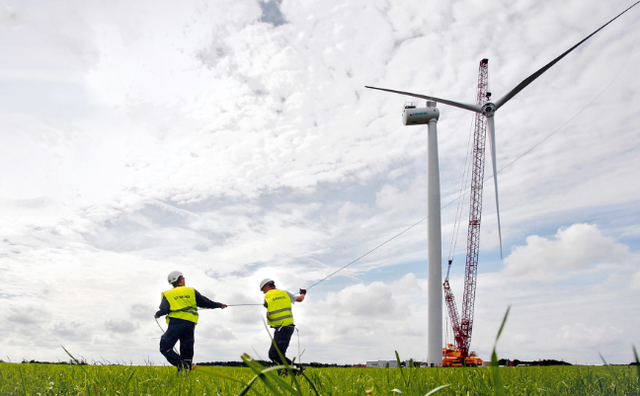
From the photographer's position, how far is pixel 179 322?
12586mm

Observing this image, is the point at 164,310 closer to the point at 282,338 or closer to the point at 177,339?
the point at 177,339

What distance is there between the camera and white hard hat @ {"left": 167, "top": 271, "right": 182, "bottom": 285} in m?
13.9

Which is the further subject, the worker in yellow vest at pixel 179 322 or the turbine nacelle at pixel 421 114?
the turbine nacelle at pixel 421 114

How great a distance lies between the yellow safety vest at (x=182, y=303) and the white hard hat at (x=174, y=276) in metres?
0.93

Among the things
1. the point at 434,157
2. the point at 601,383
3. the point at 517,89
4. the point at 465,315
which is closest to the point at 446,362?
the point at 465,315

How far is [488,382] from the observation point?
4758 mm

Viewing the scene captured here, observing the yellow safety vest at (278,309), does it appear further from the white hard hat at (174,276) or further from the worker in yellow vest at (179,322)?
the white hard hat at (174,276)

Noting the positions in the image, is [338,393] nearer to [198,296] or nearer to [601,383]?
[601,383]

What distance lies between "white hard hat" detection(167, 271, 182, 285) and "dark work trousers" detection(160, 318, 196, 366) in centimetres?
162

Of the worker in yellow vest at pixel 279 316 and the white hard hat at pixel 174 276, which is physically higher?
the white hard hat at pixel 174 276

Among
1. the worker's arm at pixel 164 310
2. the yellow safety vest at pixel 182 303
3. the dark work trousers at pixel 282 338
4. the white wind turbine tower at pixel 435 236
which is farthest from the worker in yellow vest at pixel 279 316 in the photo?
the white wind turbine tower at pixel 435 236

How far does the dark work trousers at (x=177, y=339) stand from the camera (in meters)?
12.3

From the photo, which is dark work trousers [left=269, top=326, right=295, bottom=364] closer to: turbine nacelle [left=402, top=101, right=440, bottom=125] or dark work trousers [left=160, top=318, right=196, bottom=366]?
dark work trousers [left=160, top=318, right=196, bottom=366]

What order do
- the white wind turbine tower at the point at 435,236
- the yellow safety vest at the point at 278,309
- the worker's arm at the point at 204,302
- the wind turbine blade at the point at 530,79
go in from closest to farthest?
the yellow safety vest at the point at 278,309
the worker's arm at the point at 204,302
the wind turbine blade at the point at 530,79
the white wind turbine tower at the point at 435,236
